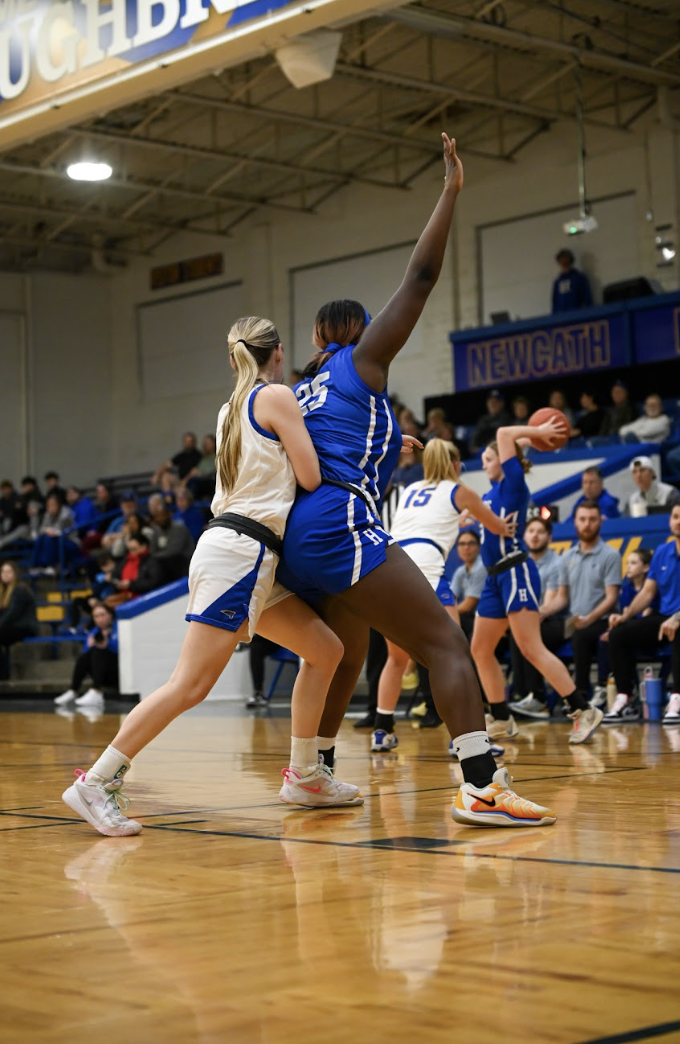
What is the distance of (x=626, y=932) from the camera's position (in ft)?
8.79

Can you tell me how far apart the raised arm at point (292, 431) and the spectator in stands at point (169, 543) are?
38.3ft

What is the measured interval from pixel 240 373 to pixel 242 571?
0.69 metres

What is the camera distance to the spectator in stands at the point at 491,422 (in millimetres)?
18922

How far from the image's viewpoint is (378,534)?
14.2 ft

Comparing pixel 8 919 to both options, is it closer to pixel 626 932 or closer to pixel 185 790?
pixel 626 932

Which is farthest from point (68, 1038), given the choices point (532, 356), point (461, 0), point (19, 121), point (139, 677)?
point (532, 356)

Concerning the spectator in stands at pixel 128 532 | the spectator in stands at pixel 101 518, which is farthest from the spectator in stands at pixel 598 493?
the spectator in stands at pixel 101 518

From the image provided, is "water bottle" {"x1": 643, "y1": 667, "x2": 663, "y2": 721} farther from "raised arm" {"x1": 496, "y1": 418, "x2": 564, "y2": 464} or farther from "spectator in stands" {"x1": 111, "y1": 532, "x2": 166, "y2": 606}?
"spectator in stands" {"x1": 111, "y1": 532, "x2": 166, "y2": 606}

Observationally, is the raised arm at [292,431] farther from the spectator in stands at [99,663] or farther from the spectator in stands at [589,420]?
the spectator in stands at [589,420]

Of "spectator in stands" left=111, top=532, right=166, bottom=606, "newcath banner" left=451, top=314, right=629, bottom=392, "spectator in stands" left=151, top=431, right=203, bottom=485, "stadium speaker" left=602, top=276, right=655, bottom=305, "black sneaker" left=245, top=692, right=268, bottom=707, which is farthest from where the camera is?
"spectator in stands" left=151, top=431, right=203, bottom=485

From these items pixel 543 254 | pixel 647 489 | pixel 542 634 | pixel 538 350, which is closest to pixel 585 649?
pixel 542 634

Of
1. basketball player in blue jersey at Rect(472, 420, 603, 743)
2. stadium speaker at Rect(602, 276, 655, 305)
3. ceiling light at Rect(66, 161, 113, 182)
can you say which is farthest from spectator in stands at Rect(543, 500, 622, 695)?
ceiling light at Rect(66, 161, 113, 182)

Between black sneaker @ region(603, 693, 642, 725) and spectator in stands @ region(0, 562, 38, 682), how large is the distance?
387 inches

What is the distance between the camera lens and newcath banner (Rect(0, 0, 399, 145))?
33.9ft
